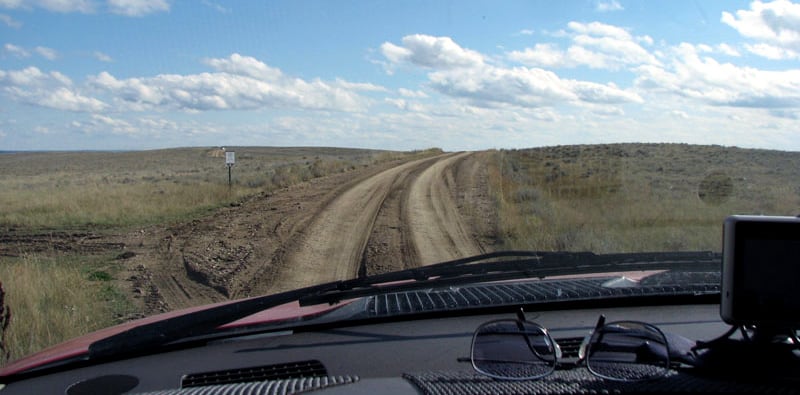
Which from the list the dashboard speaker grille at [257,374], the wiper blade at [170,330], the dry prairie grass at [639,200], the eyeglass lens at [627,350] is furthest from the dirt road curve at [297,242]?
the eyeglass lens at [627,350]

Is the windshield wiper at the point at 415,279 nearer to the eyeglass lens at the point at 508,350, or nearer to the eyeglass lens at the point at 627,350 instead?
the eyeglass lens at the point at 508,350

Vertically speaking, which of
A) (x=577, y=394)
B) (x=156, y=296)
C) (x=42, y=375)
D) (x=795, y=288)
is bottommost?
(x=156, y=296)

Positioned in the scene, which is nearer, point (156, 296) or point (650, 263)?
point (650, 263)

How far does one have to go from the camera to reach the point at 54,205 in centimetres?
1802

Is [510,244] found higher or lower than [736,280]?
lower

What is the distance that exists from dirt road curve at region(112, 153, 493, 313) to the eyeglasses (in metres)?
6.98

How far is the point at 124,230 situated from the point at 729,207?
12.2 metres

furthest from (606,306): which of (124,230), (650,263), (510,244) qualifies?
(124,230)

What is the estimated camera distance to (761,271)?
86.5 inches

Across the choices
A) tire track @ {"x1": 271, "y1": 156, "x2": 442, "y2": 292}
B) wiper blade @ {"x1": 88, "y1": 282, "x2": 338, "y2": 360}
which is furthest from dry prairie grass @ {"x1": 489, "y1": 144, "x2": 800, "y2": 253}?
wiper blade @ {"x1": 88, "y1": 282, "x2": 338, "y2": 360}

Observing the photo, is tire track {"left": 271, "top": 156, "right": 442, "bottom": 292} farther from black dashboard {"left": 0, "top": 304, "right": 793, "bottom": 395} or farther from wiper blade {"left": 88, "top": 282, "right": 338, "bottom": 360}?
black dashboard {"left": 0, "top": 304, "right": 793, "bottom": 395}

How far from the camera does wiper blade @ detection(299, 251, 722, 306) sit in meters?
4.86

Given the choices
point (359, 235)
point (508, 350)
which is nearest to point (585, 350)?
point (508, 350)

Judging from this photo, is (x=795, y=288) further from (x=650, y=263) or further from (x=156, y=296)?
(x=156, y=296)
